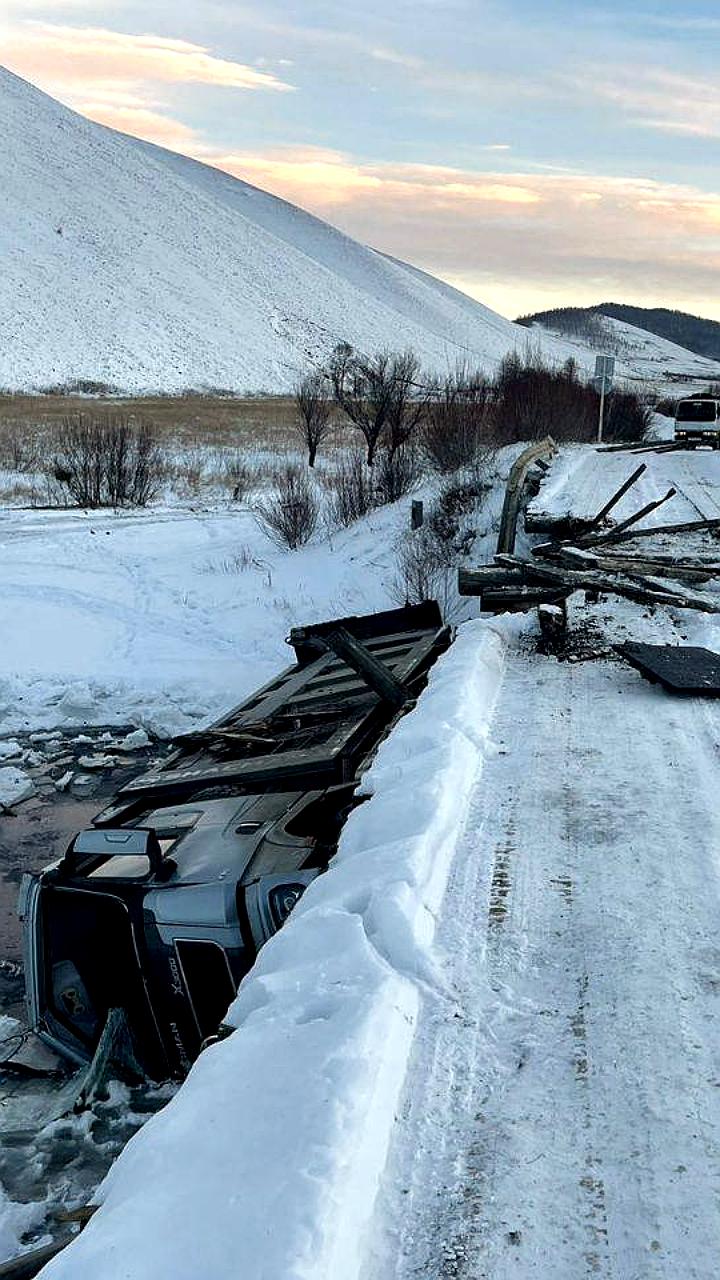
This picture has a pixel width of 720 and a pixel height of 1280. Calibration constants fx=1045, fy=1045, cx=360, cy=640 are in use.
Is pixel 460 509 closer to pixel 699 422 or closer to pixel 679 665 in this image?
pixel 699 422

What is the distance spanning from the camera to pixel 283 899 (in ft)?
18.5

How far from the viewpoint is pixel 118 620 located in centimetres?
1811

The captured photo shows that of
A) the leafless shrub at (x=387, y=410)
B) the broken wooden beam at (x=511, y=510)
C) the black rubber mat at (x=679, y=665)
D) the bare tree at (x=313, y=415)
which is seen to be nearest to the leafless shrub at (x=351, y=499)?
the leafless shrub at (x=387, y=410)

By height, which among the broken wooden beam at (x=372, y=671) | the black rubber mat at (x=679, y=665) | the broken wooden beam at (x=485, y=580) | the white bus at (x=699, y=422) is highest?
the white bus at (x=699, y=422)

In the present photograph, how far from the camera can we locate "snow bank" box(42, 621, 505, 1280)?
266 centimetres

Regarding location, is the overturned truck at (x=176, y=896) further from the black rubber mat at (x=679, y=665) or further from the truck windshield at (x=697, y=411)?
the truck windshield at (x=697, y=411)

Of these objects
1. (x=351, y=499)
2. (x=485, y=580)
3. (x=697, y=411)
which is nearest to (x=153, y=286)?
(x=697, y=411)

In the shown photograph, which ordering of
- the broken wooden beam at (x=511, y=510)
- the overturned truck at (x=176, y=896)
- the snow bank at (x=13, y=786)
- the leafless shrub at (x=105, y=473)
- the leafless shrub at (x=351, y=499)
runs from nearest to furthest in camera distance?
the overturned truck at (x=176, y=896)
the snow bank at (x=13, y=786)
the broken wooden beam at (x=511, y=510)
the leafless shrub at (x=351, y=499)
the leafless shrub at (x=105, y=473)

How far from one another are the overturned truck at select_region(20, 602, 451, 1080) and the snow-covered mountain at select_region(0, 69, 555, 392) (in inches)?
2839

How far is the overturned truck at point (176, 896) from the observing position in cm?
587

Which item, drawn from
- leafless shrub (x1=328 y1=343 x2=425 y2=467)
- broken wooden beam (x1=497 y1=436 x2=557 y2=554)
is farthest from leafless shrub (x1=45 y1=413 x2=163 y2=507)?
broken wooden beam (x1=497 y1=436 x2=557 y2=554)

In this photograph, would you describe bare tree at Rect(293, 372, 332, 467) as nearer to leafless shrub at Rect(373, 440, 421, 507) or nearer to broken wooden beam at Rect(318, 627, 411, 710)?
leafless shrub at Rect(373, 440, 421, 507)

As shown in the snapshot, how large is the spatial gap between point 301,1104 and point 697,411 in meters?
27.9

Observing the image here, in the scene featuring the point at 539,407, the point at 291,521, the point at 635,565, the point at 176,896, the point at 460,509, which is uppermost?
the point at 539,407
